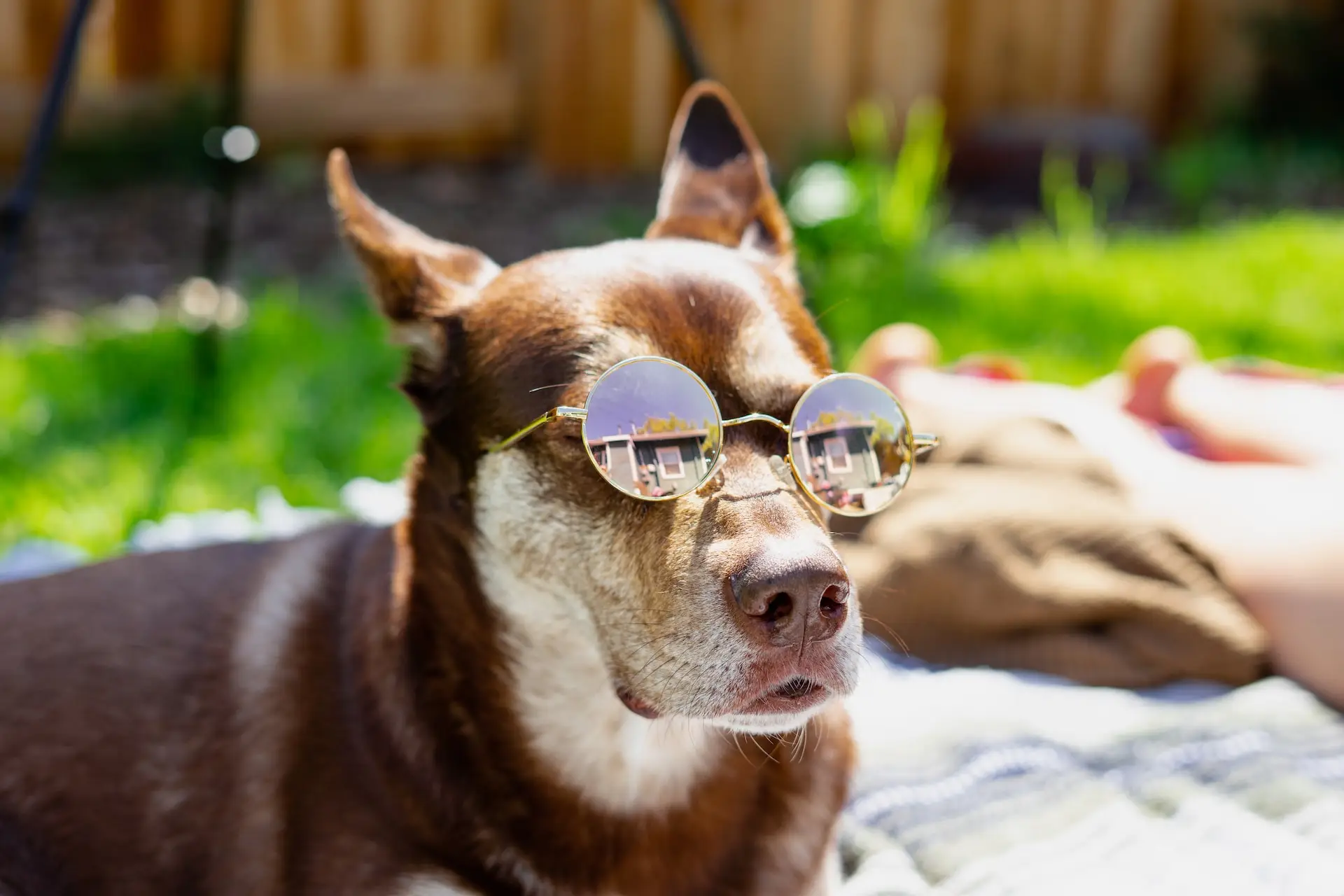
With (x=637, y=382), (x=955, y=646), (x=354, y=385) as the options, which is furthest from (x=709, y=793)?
(x=354, y=385)

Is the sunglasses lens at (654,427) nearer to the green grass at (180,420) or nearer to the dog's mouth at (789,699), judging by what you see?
the dog's mouth at (789,699)

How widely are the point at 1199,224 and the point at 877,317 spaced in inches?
119

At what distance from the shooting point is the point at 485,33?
8.56 meters

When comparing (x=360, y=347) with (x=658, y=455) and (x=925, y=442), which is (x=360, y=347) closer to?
(x=925, y=442)

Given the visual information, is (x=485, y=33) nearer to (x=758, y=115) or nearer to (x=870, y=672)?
(x=758, y=115)

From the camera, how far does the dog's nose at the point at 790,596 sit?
184 centimetres

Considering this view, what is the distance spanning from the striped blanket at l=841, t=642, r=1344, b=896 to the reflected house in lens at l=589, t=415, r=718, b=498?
894mm

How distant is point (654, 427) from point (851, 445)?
0.38m

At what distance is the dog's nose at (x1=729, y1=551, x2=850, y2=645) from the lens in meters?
1.84

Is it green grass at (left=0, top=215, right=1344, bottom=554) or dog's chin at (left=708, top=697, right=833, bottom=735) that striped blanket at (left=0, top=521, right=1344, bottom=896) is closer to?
dog's chin at (left=708, top=697, right=833, bottom=735)

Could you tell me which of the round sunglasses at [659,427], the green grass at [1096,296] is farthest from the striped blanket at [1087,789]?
the green grass at [1096,296]

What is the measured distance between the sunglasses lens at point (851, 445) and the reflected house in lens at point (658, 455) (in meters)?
0.17

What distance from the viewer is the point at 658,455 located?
204 centimetres

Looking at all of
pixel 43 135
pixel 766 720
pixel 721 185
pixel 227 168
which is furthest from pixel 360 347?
pixel 766 720
